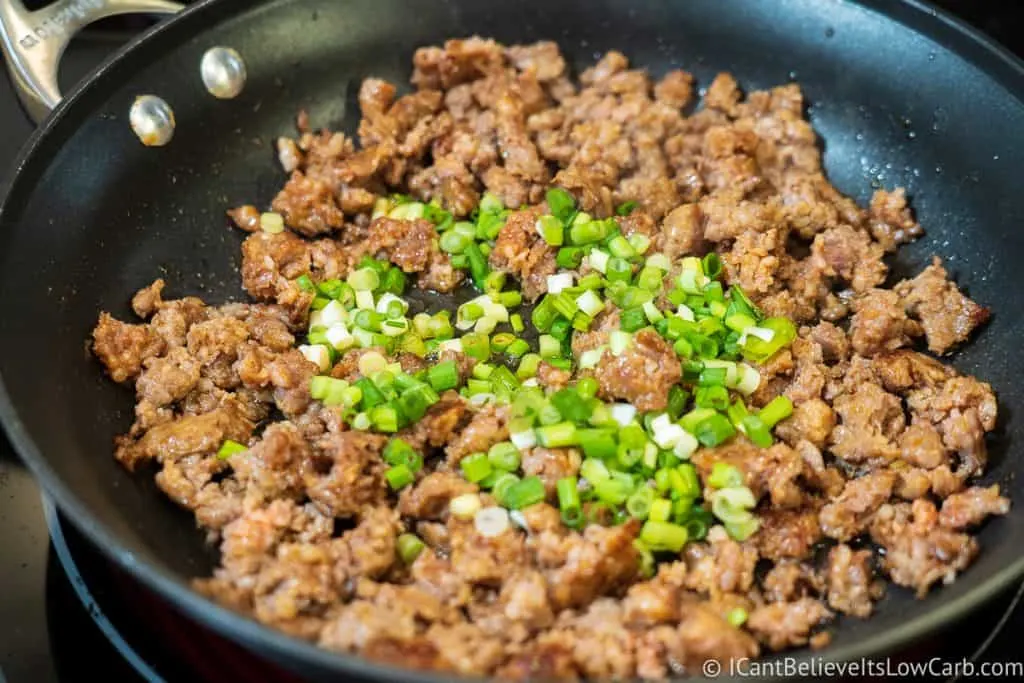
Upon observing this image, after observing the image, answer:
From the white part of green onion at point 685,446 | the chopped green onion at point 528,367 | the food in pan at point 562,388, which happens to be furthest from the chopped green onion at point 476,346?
the white part of green onion at point 685,446

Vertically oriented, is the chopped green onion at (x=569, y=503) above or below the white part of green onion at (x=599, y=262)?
below

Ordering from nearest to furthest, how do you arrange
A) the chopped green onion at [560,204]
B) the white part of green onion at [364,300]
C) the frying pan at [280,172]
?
the frying pan at [280,172], the white part of green onion at [364,300], the chopped green onion at [560,204]

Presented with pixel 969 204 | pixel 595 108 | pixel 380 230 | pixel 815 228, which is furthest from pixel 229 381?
pixel 969 204

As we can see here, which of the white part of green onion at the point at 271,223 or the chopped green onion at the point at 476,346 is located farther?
the white part of green onion at the point at 271,223

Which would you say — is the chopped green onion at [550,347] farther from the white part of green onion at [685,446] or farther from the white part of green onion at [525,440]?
the white part of green onion at [685,446]

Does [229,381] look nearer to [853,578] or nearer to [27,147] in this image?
[27,147]

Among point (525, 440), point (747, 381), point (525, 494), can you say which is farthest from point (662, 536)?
point (747, 381)

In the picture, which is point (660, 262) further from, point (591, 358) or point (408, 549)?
point (408, 549)
